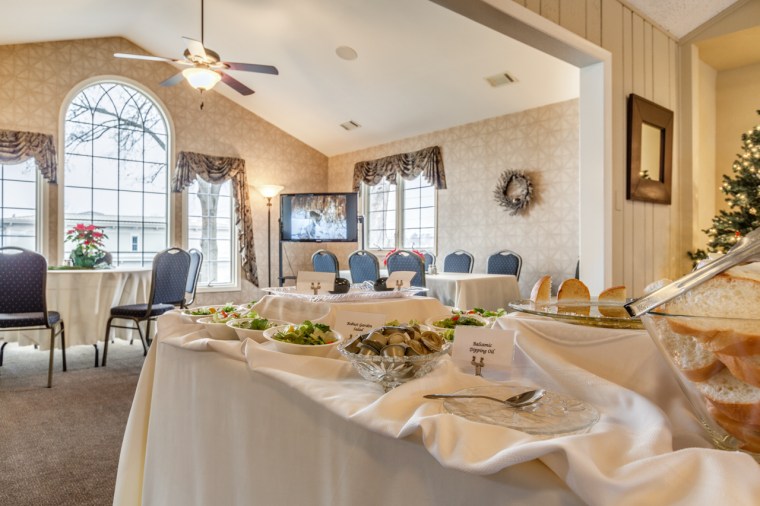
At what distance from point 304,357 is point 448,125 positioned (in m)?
5.78

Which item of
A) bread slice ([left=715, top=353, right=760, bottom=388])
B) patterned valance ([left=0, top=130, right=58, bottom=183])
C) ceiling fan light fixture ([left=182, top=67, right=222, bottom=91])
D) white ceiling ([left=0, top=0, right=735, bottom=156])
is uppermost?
white ceiling ([left=0, top=0, right=735, bottom=156])

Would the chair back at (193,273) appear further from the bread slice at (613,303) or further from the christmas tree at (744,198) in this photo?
the christmas tree at (744,198)

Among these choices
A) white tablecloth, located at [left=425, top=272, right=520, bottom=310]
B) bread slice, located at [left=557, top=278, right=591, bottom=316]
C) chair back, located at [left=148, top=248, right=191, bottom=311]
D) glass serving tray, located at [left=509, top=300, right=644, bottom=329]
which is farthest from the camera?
chair back, located at [left=148, top=248, right=191, bottom=311]

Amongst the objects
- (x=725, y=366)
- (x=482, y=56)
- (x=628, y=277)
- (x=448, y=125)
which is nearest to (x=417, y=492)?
(x=725, y=366)

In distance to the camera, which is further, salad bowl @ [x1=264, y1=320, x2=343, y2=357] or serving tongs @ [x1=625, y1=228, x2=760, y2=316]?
salad bowl @ [x1=264, y1=320, x2=343, y2=357]

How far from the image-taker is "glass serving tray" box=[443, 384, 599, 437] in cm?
56

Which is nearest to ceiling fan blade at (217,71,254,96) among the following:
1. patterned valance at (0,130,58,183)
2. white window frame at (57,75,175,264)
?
white window frame at (57,75,175,264)

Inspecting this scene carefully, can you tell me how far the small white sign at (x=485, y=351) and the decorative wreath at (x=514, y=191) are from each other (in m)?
4.87

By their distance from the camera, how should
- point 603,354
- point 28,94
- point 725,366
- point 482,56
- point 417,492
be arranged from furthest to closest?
1. point 28,94
2. point 482,56
3. point 603,354
4. point 417,492
5. point 725,366

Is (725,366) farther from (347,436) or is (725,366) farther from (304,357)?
(304,357)

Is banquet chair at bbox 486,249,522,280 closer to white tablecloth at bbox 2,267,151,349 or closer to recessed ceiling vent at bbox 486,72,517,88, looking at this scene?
recessed ceiling vent at bbox 486,72,517,88

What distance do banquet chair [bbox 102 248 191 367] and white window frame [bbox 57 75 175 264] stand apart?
2.21 m

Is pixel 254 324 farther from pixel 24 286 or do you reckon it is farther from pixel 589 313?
pixel 24 286

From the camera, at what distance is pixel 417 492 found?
57cm
